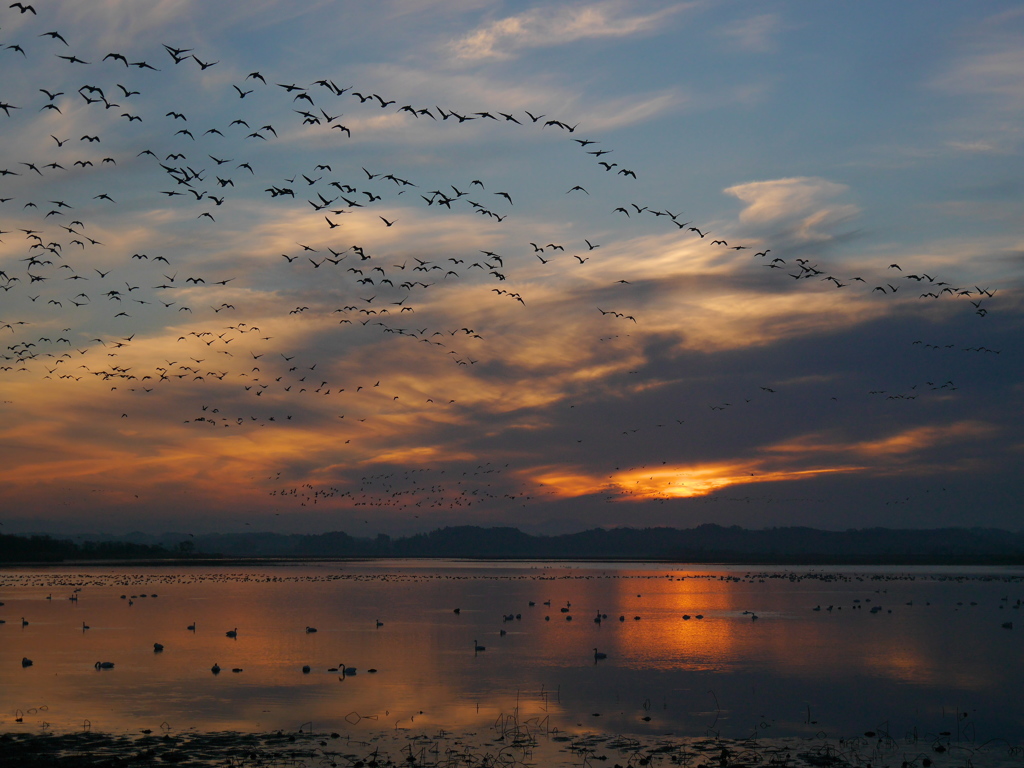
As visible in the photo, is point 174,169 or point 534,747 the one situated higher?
point 174,169

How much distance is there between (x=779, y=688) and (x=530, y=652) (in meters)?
12.3

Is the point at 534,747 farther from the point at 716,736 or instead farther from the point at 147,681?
the point at 147,681

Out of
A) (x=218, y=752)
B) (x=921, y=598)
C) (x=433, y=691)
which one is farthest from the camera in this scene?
(x=921, y=598)

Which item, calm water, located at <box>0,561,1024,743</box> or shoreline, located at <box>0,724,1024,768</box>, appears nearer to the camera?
shoreline, located at <box>0,724,1024,768</box>

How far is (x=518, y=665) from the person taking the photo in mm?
36031

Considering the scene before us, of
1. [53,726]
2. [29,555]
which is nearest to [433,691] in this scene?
[53,726]

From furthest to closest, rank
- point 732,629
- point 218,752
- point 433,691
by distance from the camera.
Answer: point 732,629
point 433,691
point 218,752

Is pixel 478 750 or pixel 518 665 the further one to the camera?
pixel 518 665

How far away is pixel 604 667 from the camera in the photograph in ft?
118

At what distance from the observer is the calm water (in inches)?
1023

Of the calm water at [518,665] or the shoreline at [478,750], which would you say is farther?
the calm water at [518,665]

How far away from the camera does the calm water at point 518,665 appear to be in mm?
25984

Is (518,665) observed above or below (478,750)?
below

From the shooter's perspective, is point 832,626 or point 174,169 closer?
point 174,169
